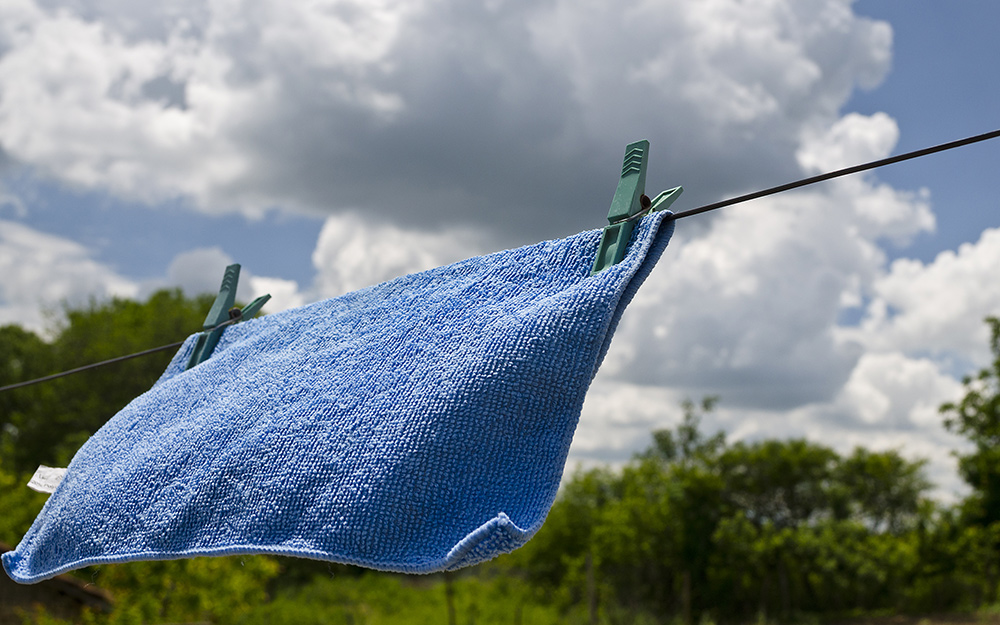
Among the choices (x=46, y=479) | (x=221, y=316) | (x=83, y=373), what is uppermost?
(x=83, y=373)

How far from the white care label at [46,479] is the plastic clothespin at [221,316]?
1.04 ft

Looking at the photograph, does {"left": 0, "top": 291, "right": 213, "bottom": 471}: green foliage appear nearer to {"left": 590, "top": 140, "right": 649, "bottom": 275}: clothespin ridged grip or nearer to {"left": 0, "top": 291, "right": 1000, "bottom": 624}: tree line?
{"left": 0, "top": 291, "right": 1000, "bottom": 624}: tree line

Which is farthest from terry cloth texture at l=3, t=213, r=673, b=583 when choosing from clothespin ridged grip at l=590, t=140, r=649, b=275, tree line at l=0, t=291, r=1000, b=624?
tree line at l=0, t=291, r=1000, b=624

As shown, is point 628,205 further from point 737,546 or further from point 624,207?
point 737,546

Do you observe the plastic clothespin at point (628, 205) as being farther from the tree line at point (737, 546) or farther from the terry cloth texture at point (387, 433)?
the tree line at point (737, 546)

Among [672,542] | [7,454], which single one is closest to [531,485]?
[672,542]

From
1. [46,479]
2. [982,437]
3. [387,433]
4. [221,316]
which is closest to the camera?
[387,433]

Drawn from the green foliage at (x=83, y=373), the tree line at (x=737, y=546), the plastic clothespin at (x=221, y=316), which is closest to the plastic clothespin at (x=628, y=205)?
the plastic clothespin at (x=221, y=316)

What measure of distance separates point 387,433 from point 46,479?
3.31 feet

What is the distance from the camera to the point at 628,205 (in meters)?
0.97

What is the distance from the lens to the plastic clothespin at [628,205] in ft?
3.10

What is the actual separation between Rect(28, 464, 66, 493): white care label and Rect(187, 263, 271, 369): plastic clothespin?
0.32 meters

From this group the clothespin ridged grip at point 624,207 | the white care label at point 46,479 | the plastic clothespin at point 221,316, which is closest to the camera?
the clothespin ridged grip at point 624,207

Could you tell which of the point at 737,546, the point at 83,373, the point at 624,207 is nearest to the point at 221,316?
the point at 624,207
